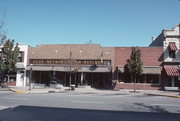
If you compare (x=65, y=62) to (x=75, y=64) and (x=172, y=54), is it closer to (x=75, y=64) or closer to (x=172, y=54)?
(x=75, y=64)

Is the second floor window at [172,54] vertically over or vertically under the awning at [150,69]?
over

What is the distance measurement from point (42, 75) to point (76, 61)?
6399mm

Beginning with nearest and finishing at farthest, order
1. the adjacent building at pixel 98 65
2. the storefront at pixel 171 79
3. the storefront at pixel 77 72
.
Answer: the storefront at pixel 171 79
the adjacent building at pixel 98 65
the storefront at pixel 77 72

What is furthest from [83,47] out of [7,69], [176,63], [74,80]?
[176,63]

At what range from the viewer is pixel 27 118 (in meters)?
9.63

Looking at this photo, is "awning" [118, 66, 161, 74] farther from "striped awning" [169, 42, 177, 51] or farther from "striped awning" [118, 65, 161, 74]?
"striped awning" [169, 42, 177, 51]

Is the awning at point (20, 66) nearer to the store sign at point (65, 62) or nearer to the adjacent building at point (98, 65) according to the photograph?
the adjacent building at point (98, 65)

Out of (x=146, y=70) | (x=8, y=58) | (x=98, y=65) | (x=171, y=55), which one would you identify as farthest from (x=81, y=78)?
(x=171, y=55)

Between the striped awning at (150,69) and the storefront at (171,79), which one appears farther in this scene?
the striped awning at (150,69)

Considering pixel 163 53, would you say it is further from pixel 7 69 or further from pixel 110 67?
pixel 7 69

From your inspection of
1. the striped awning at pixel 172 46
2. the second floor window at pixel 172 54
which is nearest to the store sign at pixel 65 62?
the second floor window at pixel 172 54

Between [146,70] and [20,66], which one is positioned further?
[20,66]

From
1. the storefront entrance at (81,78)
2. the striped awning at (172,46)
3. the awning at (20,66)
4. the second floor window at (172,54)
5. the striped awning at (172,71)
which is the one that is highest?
the striped awning at (172,46)

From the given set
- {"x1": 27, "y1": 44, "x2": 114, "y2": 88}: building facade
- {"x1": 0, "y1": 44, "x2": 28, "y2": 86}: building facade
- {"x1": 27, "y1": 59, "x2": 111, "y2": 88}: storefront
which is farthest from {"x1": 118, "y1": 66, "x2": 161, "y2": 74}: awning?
{"x1": 0, "y1": 44, "x2": 28, "y2": 86}: building facade
